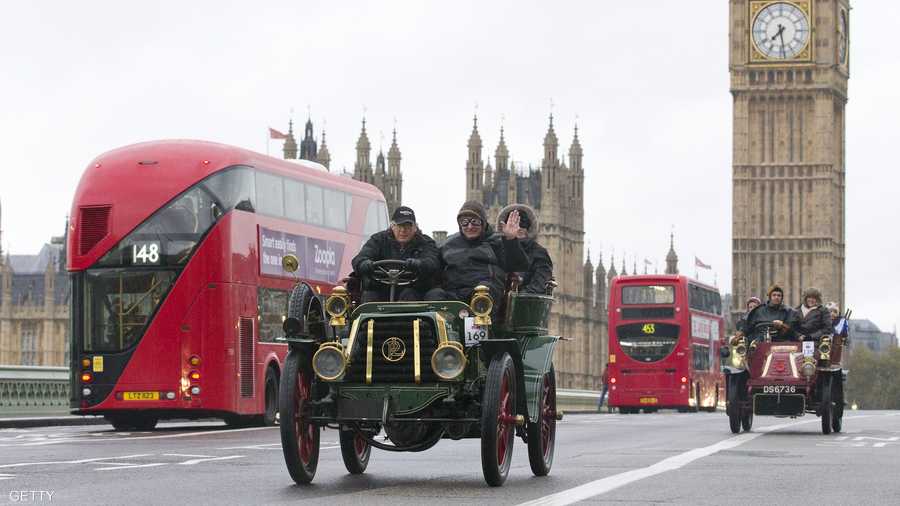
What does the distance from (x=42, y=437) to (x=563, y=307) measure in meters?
78.5

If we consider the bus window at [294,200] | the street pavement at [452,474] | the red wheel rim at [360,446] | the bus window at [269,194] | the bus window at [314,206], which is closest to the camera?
the street pavement at [452,474]

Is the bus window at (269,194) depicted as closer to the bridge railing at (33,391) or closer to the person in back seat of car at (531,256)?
the bridge railing at (33,391)

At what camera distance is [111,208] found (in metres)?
20.6

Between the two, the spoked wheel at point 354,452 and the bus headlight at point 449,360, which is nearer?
the bus headlight at point 449,360

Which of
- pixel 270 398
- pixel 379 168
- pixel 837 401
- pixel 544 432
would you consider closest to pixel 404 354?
pixel 544 432

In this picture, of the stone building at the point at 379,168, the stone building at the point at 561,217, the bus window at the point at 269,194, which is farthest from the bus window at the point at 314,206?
the stone building at the point at 561,217

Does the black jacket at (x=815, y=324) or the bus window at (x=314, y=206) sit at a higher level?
the bus window at (x=314, y=206)

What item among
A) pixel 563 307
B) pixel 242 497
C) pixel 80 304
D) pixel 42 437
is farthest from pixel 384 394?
pixel 563 307

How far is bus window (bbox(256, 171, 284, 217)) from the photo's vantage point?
22.2m

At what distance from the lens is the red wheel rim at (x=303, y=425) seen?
10.0 metres

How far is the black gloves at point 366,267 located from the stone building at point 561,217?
8425 centimetres

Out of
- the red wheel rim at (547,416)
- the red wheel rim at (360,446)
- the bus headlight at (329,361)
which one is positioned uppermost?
the bus headlight at (329,361)

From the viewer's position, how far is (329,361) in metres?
10.0

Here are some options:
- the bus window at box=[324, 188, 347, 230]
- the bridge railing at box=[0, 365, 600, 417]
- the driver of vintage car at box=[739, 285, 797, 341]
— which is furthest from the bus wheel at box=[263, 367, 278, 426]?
the driver of vintage car at box=[739, 285, 797, 341]
